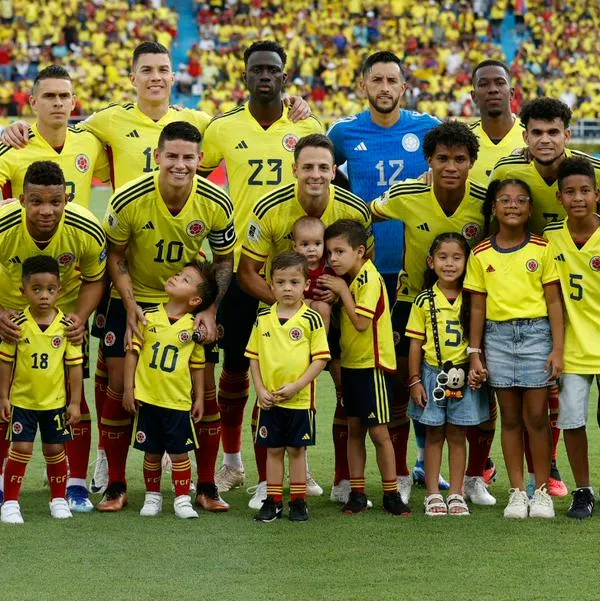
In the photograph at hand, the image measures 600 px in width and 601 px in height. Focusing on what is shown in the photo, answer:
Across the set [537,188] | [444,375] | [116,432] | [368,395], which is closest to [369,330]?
[368,395]

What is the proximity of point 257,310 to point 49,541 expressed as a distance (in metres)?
2.01

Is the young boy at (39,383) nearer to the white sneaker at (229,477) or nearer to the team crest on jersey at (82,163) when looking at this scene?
the team crest on jersey at (82,163)

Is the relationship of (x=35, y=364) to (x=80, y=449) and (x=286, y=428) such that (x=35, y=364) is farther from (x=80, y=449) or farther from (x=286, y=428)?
(x=286, y=428)

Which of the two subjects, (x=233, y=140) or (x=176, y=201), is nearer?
(x=176, y=201)

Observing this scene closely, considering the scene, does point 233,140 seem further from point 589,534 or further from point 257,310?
point 589,534

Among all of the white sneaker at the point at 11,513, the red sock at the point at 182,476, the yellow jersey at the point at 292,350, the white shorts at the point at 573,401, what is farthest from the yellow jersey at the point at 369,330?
the white sneaker at the point at 11,513

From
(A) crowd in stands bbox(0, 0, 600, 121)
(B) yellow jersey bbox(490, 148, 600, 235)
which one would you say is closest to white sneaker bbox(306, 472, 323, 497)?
(B) yellow jersey bbox(490, 148, 600, 235)

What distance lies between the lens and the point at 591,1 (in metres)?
37.2

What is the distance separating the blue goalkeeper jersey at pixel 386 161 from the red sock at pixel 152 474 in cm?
193

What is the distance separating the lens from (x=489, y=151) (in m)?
7.82

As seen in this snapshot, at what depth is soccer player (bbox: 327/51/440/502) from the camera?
7836mm

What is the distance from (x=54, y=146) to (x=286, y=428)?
2.32 meters

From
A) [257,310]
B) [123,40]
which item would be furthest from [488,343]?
[123,40]

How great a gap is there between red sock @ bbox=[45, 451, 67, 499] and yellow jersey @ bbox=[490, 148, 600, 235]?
2.90 metres
